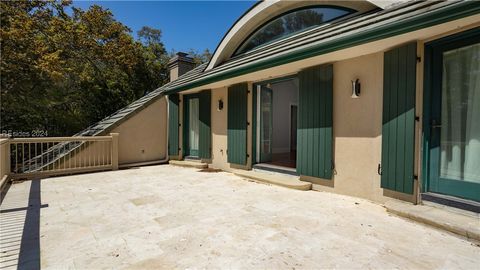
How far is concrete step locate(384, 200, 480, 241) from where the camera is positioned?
253 cm

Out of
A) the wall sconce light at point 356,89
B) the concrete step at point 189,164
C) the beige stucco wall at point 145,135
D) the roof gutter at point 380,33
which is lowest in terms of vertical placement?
the concrete step at point 189,164

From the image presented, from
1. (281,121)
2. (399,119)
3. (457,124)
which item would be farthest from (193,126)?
(457,124)

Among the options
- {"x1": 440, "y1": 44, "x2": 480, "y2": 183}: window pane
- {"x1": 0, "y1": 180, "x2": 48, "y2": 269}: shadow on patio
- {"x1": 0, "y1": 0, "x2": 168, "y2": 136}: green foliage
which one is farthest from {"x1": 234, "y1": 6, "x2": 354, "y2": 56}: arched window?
{"x1": 0, "y1": 0, "x2": 168, "y2": 136}: green foliage

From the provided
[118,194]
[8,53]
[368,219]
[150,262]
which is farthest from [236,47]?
[8,53]

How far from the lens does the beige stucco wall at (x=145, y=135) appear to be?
7473mm

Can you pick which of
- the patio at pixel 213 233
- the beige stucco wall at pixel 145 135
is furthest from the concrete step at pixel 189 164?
the patio at pixel 213 233

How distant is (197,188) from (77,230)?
224 cm

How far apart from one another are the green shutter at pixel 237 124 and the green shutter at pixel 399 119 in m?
3.21

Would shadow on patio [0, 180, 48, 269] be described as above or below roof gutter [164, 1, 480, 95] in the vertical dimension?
below

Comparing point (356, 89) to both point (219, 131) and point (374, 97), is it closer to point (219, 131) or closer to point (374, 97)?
point (374, 97)

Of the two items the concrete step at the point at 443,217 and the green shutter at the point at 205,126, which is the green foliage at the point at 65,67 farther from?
the concrete step at the point at 443,217

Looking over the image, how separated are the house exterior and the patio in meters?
0.62

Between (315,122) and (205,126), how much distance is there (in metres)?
3.73

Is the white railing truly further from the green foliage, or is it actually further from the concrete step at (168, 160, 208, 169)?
the green foliage
